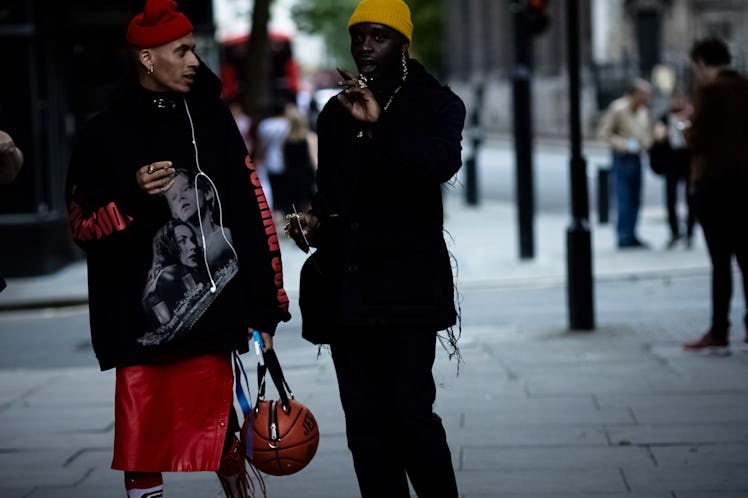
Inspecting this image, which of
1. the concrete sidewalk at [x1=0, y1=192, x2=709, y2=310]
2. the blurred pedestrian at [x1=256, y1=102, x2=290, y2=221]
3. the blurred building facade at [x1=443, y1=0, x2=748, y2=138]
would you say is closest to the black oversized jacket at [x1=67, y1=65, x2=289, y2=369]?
the concrete sidewalk at [x1=0, y1=192, x2=709, y2=310]

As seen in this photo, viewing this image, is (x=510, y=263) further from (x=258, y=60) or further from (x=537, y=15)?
(x=258, y=60)

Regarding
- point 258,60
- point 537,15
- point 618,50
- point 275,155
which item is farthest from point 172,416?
point 618,50

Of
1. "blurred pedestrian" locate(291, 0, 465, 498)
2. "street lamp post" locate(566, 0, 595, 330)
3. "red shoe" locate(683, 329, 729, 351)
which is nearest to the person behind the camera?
"blurred pedestrian" locate(291, 0, 465, 498)

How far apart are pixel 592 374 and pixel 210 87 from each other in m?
3.99

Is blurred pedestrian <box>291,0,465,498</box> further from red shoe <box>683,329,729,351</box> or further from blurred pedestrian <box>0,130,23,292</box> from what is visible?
red shoe <box>683,329,729,351</box>

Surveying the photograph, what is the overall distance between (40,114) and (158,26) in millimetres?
10846

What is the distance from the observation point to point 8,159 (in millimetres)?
4203

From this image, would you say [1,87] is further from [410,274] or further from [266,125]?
[410,274]

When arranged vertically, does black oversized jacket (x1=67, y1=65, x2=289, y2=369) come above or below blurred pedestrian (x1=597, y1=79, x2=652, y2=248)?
above

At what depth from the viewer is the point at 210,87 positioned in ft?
14.1

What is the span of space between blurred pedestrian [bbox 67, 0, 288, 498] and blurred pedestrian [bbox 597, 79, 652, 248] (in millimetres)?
10590

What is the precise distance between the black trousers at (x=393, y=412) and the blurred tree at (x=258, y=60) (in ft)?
50.0

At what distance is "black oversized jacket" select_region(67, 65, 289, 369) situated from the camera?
415 centimetres

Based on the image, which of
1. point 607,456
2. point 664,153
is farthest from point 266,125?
point 607,456
